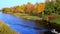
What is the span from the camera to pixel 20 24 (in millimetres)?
6984

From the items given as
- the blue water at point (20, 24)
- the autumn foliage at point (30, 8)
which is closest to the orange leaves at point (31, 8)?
the autumn foliage at point (30, 8)

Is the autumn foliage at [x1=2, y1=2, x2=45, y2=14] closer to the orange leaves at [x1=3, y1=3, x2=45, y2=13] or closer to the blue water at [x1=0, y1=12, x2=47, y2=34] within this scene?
the orange leaves at [x1=3, y1=3, x2=45, y2=13]

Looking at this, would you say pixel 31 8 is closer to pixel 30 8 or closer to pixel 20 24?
pixel 30 8

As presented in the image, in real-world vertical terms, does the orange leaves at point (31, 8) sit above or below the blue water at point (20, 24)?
above

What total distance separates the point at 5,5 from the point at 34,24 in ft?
8.22

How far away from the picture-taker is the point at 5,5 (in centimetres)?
545

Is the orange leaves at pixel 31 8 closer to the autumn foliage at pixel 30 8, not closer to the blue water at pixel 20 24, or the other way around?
the autumn foliage at pixel 30 8

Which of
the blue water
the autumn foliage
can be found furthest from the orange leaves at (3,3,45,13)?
the blue water

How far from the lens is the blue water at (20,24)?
5820 millimetres

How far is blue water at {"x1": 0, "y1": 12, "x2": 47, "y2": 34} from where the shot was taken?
5820 millimetres

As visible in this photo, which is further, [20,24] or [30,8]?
[30,8]

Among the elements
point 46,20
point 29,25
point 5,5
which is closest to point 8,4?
point 5,5

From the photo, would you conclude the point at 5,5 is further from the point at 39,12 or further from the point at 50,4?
the point at 50,4

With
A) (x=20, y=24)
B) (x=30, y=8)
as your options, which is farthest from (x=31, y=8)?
(x=20, y=24)
